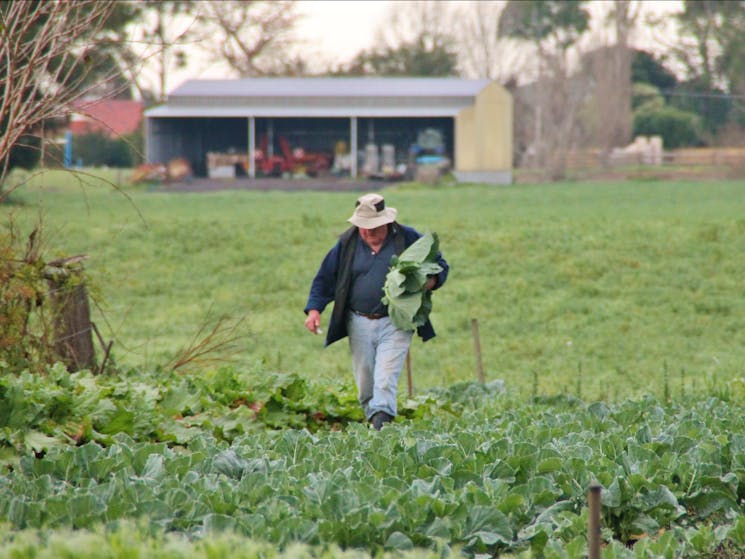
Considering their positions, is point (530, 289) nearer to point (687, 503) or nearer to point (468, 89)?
point (687, 503)

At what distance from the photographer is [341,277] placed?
8438 mm

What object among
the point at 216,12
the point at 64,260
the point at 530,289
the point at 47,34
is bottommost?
the point at 530,289

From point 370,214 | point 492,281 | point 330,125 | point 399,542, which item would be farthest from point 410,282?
point 330,125

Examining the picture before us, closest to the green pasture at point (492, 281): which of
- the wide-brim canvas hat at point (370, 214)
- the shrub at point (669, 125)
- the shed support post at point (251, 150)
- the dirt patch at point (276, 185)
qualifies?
the wide-brim canvas hat at point (370, 214)

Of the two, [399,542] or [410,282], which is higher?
[410,282]

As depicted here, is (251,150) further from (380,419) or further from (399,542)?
(399,542)

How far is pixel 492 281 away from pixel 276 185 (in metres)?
19.6

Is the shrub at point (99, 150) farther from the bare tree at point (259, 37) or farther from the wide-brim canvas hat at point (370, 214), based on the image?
the wide-brim canvas hat at point (370, 214)

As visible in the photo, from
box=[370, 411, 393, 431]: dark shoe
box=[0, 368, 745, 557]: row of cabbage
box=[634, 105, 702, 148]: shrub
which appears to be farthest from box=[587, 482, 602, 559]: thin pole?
box=[634, 105, 702, 148]: shrub

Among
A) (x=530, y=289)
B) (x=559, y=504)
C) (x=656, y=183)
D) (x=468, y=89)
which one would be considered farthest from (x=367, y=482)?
(x=468, y=89)

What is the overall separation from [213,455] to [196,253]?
1892 centimetres

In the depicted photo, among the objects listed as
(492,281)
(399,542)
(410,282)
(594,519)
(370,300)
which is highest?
(410,282)

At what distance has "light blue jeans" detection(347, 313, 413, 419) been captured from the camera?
8266 millimetres

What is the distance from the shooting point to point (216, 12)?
50812 mm
